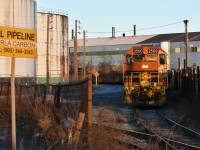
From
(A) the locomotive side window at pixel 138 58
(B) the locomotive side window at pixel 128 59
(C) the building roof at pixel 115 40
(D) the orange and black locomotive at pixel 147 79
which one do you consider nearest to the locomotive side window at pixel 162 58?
(D) the orange and black locomotive at pixel 147 79

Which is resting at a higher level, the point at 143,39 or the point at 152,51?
the point at 143,39

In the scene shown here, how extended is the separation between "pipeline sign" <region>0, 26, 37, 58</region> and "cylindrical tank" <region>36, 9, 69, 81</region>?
51.5 m

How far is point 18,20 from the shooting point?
160 ft

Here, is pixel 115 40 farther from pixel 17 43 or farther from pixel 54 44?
pixel 17 43

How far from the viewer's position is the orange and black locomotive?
25.2m

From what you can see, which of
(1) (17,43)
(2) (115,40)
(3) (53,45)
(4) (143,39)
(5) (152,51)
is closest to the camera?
(1) (17,43)

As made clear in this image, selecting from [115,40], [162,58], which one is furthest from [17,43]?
[115,40]

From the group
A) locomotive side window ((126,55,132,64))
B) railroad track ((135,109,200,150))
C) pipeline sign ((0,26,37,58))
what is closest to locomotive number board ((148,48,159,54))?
locomotive side window ((126,55,132,64))

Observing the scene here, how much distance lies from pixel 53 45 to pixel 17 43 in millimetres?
53044

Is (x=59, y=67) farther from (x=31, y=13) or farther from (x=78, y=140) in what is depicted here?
(x=78, y=140)

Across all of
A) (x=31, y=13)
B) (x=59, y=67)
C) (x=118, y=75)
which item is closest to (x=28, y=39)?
(x=31, y=13)

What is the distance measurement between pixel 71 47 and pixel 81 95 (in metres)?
104

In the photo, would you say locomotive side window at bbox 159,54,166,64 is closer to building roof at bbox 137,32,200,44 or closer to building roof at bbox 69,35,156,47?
building roof at bbox 137,32,200,44

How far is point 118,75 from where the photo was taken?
76812 millimetres
